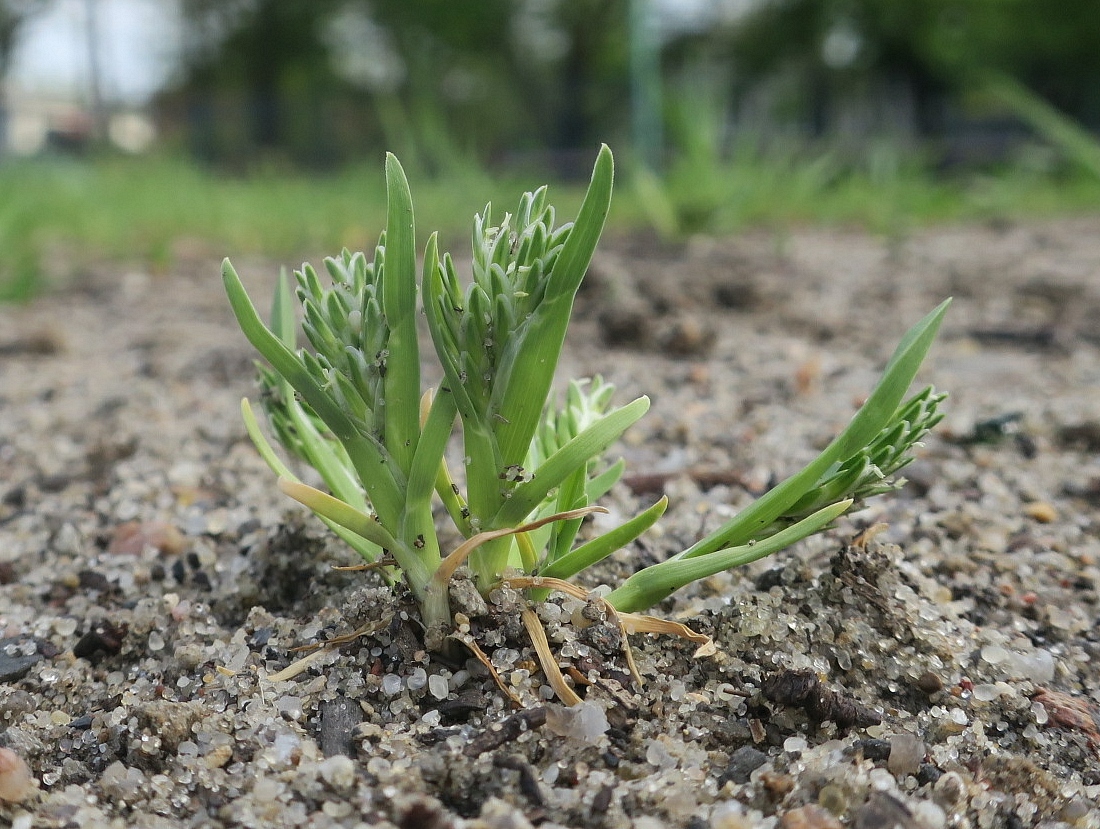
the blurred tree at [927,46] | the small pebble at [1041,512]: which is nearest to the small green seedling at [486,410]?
the small pebble at [1041,512]

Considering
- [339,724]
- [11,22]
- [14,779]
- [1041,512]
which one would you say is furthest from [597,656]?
[11,22]

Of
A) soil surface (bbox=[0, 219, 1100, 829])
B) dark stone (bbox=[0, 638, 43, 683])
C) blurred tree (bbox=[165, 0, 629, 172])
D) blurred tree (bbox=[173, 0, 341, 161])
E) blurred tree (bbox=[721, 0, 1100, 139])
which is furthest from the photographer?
blurred tree (bbox=[173, 0, 341, 161])

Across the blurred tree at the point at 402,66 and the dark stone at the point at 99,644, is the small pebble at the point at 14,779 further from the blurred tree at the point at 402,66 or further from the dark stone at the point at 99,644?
the blurred tree at the point at 402,66

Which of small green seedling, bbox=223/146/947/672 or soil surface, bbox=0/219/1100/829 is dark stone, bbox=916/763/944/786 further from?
small green seedling, bbox=223/146/947/672

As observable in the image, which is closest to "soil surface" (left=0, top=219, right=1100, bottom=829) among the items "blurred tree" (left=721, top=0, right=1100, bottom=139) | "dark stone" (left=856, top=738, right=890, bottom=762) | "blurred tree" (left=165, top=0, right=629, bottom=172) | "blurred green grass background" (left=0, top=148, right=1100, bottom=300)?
"dark stone" (left=856, top=738, right=890, bottom=762)

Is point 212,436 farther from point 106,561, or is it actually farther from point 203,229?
point 203,229

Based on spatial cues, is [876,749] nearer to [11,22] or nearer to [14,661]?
[14,661]
